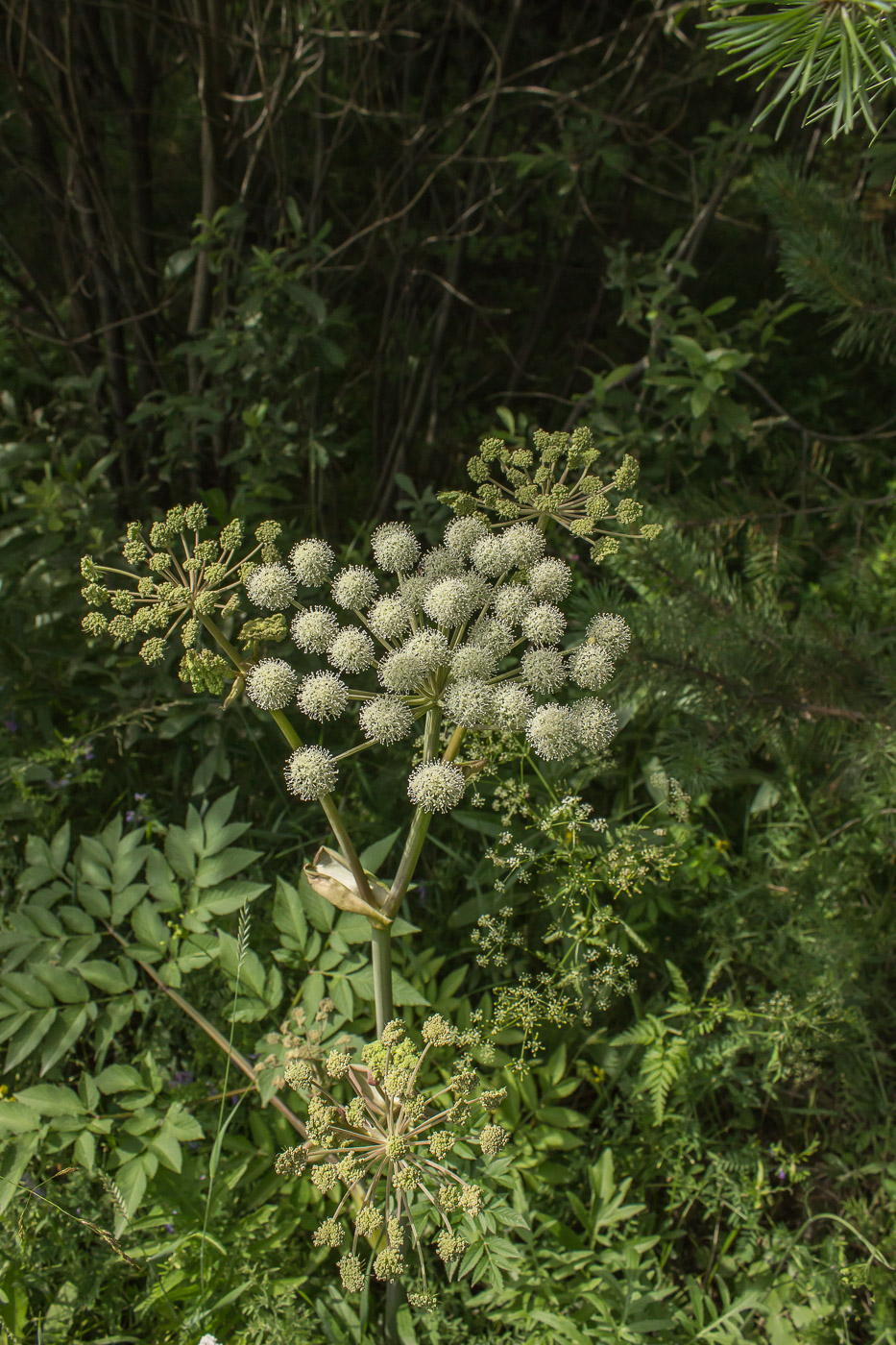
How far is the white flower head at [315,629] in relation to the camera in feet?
5.06

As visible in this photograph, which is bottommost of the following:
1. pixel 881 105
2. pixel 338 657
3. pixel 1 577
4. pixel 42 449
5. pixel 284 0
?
pixel 1 577

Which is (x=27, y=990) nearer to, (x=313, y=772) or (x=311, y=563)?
(x=313, y=772)

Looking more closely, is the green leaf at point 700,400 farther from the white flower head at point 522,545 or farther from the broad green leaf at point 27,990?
the broad green leaf at point 27,990

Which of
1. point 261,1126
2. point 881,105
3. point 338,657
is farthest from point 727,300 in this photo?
point 261,1126

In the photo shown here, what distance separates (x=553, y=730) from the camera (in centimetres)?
150

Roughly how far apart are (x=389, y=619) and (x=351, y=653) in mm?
89

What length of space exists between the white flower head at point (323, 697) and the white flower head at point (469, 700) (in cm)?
20

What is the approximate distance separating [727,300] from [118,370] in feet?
7.15

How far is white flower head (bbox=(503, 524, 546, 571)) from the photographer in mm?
1528

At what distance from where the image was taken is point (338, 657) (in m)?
1.53

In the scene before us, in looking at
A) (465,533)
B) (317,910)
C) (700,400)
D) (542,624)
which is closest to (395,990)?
(317,910)

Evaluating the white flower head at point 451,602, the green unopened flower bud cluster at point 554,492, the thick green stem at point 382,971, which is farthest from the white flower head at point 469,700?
the thick green stem at point 382,971

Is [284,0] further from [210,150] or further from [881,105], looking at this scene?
[881,105]

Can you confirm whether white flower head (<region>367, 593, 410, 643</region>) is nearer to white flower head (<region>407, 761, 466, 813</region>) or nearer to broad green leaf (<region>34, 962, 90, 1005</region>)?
white flower head (<region>407, 761, 466, 813</region>)
